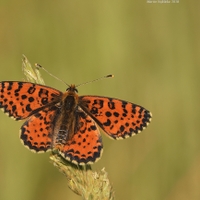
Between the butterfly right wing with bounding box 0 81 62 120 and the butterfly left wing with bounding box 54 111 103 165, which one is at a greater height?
the butterfly right wing with bounding box 0 81 62 120

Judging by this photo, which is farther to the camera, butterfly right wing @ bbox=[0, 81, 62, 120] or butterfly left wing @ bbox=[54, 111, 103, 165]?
butterfly right wing @ bbox=[0, 81, 62, 120]

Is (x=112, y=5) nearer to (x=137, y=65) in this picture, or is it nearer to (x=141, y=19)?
(x=141, y=19)

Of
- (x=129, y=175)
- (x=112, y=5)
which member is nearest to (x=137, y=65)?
(x=112, y=5)

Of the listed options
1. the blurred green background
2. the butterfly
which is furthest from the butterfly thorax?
the blurred green background

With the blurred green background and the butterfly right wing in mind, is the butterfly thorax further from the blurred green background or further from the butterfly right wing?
the blurred green background

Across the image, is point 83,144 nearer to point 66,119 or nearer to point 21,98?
point 66,119

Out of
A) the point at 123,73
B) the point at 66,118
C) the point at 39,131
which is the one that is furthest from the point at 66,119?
the point at 123,73

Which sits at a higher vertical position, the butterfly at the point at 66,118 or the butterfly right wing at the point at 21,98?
the butterfly right wing at the point at 21,98

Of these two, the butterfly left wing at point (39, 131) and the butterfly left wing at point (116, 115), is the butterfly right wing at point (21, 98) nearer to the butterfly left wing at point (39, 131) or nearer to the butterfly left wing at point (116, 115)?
the butterfly left wing at point (39, 131)

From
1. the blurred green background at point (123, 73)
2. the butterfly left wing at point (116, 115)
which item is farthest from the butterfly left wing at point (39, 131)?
the blurred green background at point (123, 73)
